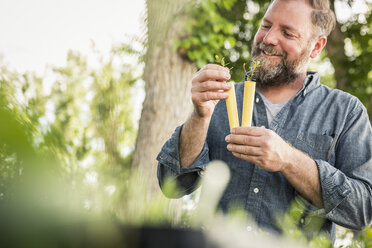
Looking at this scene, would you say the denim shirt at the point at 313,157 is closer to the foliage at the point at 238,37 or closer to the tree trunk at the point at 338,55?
the foliage at the point at 238,37

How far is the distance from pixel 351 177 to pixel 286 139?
1.37ft

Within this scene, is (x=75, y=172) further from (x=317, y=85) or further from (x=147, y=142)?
(x=147, y=142)

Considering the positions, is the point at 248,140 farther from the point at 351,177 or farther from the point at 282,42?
the point at 282,42

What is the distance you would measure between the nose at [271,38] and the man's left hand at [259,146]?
0.87 metres

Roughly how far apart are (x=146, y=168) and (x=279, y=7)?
3024mm

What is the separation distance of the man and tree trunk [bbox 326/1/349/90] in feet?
14.9

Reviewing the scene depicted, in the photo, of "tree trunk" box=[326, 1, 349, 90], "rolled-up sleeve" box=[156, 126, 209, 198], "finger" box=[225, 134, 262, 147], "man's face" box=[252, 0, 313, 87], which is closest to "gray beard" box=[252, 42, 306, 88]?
"man's face" box=[252, 0, 313, 87]

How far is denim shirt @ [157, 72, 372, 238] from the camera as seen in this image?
1872 millimetres

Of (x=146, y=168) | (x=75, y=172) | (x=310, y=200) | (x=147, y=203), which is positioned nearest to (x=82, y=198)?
(x=75, y=172)

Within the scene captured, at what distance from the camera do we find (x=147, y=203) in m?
0.57

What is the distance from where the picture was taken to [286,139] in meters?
2.24

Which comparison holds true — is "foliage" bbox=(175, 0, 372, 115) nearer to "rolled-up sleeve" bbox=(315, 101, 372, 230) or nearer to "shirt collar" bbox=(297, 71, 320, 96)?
"shirt collar" bbox=(297, 71, 320, 96)

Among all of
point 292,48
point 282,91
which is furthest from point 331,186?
point 292,48

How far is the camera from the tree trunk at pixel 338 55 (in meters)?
6.81
